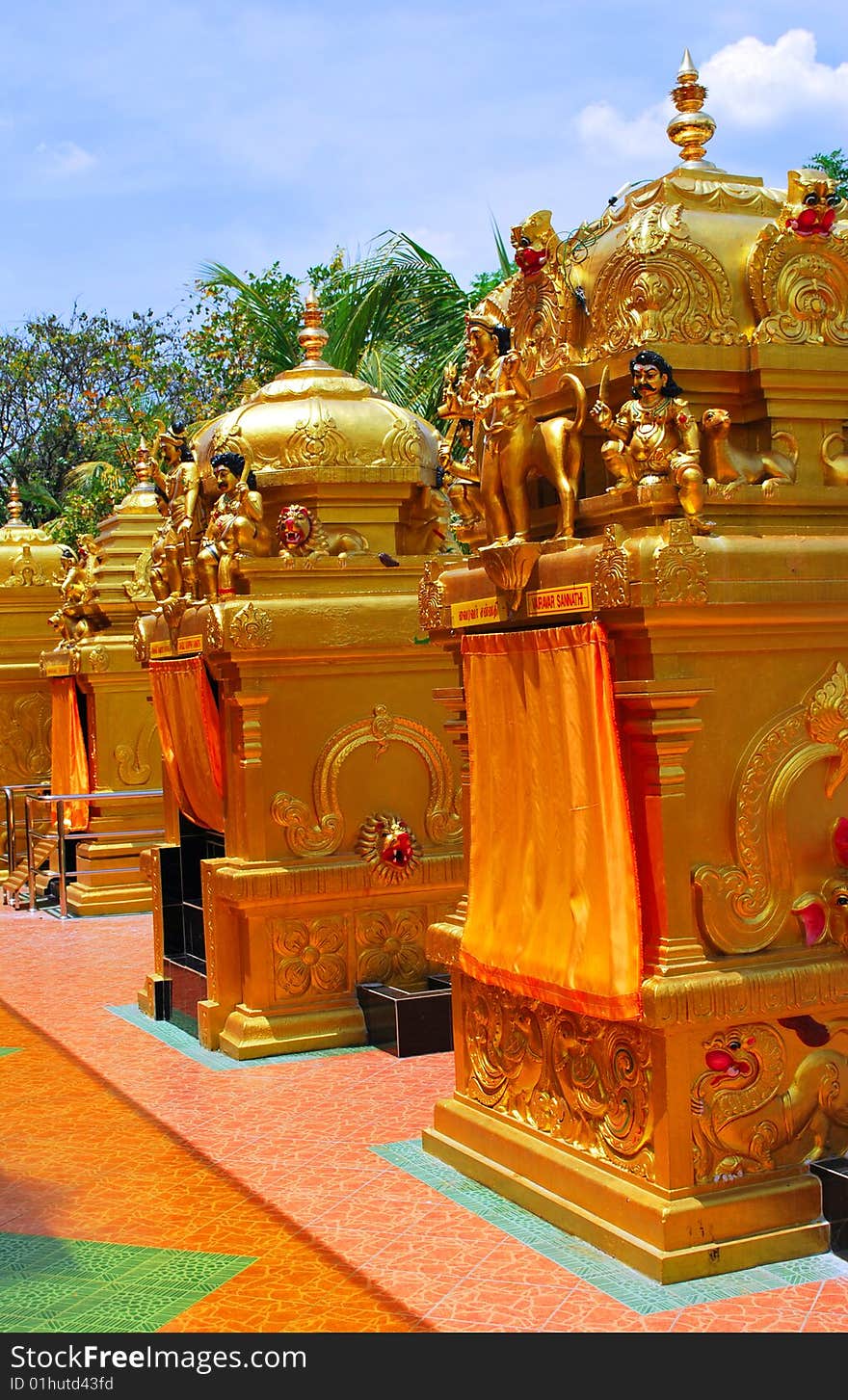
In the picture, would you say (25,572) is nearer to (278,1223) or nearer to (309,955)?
(309,955)

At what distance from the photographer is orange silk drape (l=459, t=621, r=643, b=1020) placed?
459cm

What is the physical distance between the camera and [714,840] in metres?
4.62

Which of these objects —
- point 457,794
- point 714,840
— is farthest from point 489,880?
point 457,794

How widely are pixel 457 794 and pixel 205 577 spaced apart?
5.67 feet

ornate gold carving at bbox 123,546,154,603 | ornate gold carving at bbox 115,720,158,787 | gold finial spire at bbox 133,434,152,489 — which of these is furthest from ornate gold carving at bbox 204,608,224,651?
gold finial spire at bbox 133,434,152,489

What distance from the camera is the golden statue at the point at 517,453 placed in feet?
16.4

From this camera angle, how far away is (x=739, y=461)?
477 cm

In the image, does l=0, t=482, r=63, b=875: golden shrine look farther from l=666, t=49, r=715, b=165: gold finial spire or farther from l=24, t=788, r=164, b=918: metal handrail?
l=666, t=49, r=715, b=165: gold finial spire

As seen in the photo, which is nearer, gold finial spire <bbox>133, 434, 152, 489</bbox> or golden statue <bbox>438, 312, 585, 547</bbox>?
golden statue <bbox>438, 312, 585, 547</bbox>

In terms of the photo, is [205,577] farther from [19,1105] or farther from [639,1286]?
[639,1286]

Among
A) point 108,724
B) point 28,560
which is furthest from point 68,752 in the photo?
point 28,560

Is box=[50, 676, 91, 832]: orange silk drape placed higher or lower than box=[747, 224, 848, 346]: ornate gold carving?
lower

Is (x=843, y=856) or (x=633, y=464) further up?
(x=633, y=464)

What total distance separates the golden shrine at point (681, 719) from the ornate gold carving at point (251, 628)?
2379 millimetres
